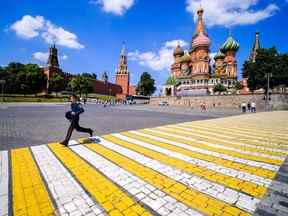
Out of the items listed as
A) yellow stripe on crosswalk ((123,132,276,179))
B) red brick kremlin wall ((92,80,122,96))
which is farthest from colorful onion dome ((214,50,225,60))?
yellow stripe on crosswalk ((123,132,276,179))

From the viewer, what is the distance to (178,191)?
3.04 m

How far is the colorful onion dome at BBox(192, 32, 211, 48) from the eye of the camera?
6906 centimetres

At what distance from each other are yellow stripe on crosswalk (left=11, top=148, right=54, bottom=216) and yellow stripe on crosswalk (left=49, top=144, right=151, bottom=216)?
648 millimetres

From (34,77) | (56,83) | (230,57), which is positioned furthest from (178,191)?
(230,57)

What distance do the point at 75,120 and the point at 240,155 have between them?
536 cm

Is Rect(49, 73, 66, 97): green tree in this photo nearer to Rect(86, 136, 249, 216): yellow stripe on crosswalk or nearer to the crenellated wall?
the crenellated wall

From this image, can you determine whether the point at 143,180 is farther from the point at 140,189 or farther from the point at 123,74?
the point at 123,74

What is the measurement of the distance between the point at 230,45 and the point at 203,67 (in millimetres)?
16246

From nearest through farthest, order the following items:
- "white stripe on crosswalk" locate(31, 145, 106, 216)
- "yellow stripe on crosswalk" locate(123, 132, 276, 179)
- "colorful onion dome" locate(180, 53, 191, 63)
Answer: "white stripe on crosswalk" locate(31, 145, 106, 216) < "yellow stripe on crosswalk" locate(123, 132, 276, 179) < "colorful onion dome" locate(180, 53, 191, 63)

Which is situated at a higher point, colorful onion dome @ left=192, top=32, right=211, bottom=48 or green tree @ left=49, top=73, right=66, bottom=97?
colorful onion dome @ left=192, top=32, right=211, bottom=48

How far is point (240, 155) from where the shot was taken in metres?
5.07

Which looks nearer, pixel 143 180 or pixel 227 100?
pixel 143 180

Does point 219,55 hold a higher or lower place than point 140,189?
higher

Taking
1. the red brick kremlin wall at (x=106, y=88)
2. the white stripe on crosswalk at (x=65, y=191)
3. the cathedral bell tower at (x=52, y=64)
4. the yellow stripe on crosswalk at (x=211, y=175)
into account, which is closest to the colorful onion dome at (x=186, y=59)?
the red brick kremlin wall at (x=106, y=88)
